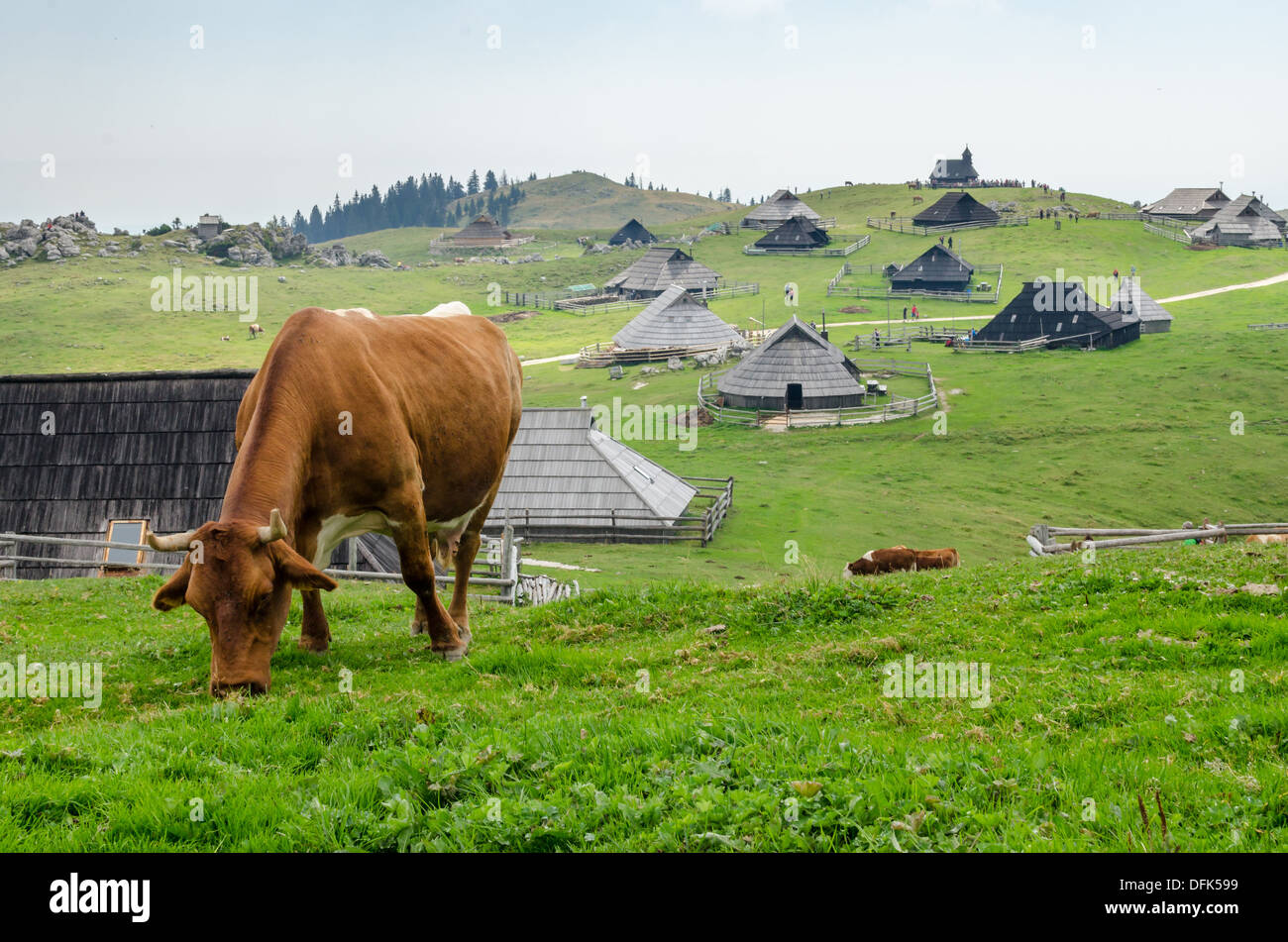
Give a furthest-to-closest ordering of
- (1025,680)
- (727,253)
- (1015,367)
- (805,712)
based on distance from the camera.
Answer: (727,253), (1015,367), (1025,680), (805,712)

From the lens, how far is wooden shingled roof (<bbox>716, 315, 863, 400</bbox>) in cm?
4950

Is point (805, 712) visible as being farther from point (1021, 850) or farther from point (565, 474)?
point (565, 474)

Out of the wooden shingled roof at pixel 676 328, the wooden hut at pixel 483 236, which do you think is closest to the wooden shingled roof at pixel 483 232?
the wooden hut at pixel 483 236

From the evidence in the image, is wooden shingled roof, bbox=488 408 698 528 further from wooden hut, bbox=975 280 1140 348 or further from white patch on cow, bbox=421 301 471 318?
wooden hut, bbox=975 280 1140 348

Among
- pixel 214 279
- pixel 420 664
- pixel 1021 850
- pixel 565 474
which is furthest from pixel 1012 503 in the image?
pixel 214 279

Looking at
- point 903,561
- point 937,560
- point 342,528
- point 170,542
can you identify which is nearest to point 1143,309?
point 937,560

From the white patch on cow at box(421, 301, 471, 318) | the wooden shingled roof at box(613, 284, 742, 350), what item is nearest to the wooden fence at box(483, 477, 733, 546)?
the white patch on cow at box(421, 301, 471, 318)

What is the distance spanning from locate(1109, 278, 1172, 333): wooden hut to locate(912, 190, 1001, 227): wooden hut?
4341 cm

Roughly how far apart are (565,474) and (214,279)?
219ft

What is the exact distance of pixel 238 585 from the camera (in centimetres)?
768

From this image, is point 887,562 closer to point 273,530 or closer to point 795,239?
point 273,530

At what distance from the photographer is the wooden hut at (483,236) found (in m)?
140
